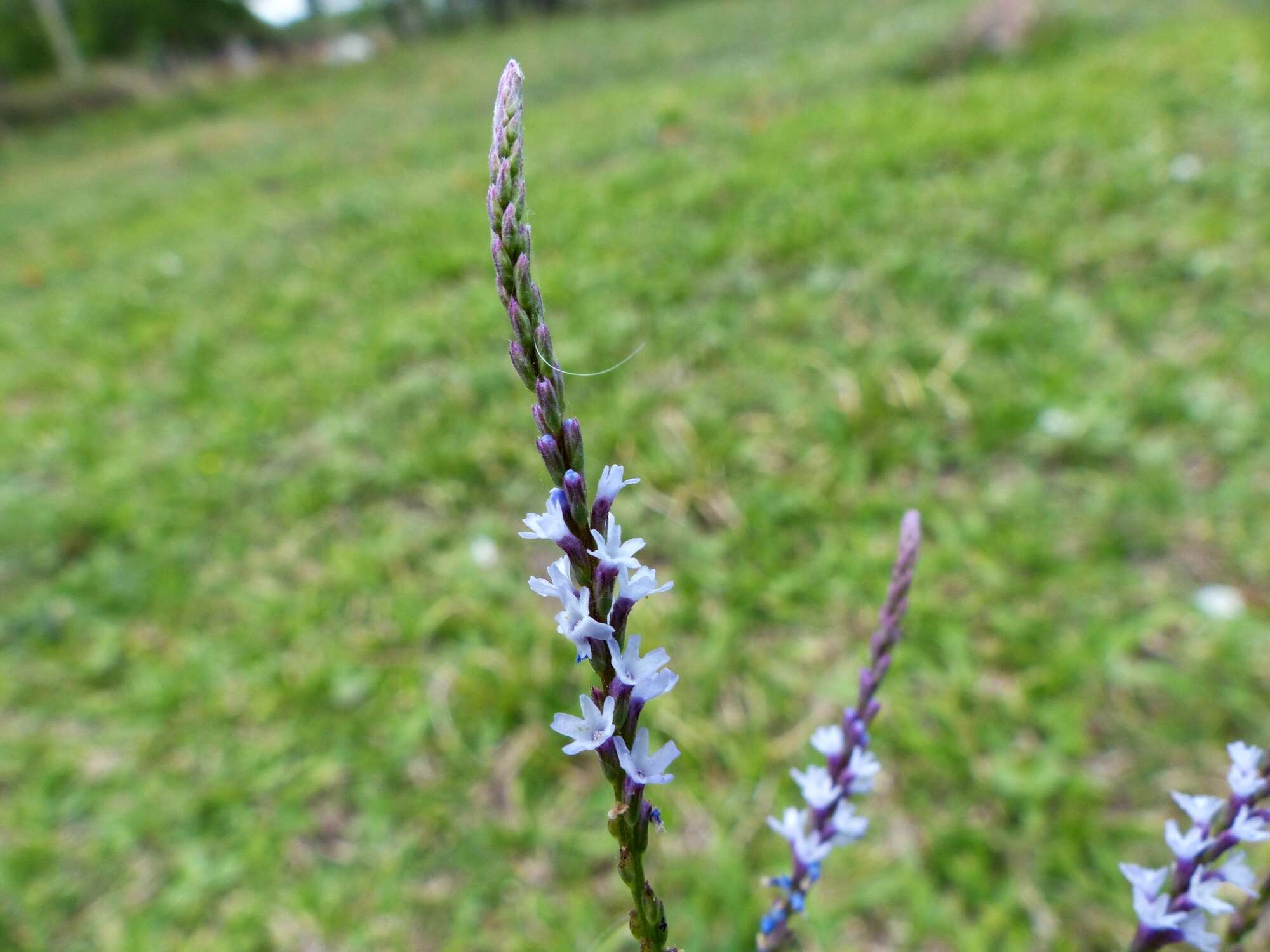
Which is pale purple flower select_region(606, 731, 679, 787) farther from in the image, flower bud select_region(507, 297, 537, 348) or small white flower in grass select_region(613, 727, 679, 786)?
flower bud select_region(507, 297, 537, 348)

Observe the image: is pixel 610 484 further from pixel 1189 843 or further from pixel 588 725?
pixel 1189 843

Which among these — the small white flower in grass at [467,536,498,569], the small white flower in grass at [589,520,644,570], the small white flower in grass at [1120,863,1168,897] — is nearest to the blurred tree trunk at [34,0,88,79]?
the small white flower in grass at [467,536,498,569]

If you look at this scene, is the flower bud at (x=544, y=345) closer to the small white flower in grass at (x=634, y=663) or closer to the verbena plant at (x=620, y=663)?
the verbena plant at (x=620, y=663)

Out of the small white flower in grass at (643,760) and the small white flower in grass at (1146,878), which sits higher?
the small white flower in grass at (643,760)

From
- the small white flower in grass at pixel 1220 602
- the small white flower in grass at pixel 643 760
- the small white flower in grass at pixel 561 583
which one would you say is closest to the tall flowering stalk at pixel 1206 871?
the small white flower in grass at pixel 643 760

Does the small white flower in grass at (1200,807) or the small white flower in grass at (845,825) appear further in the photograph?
the small white flower in grass at (845,825)

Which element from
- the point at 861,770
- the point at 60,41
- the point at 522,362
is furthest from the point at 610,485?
the point at 60,41
